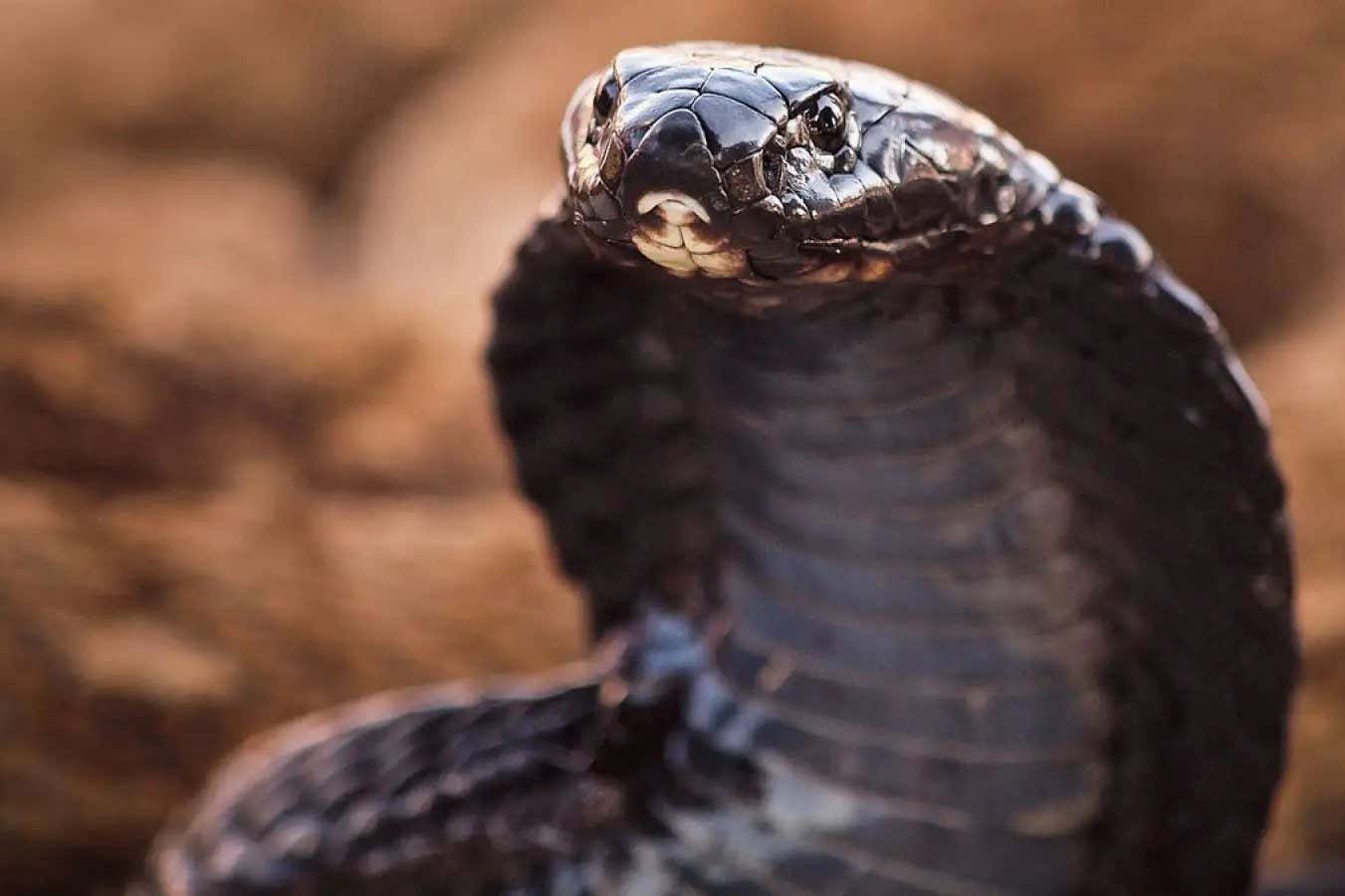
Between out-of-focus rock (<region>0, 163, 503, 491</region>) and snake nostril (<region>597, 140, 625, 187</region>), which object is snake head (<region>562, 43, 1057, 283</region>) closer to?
snake nostril (<region>597, 140, 625, 187</region>)

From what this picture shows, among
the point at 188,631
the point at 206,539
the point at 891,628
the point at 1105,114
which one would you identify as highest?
the point at 1105,114

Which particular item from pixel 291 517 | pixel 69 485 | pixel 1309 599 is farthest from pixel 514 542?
pixel 1309 599

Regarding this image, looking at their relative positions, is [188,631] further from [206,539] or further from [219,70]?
[219,70]

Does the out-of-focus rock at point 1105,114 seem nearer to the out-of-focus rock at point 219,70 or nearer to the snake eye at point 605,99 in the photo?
the out-of-focus rock at point 219,70

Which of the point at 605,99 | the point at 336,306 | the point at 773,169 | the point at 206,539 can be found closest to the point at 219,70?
the point at 336,306

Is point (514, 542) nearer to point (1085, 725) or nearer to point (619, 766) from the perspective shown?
point (619, 766)

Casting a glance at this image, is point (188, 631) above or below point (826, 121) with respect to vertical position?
above

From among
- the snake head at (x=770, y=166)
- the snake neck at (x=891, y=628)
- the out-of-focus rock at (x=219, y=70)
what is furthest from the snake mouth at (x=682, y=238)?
the out-of-focus rock at (x=219, y=70)
